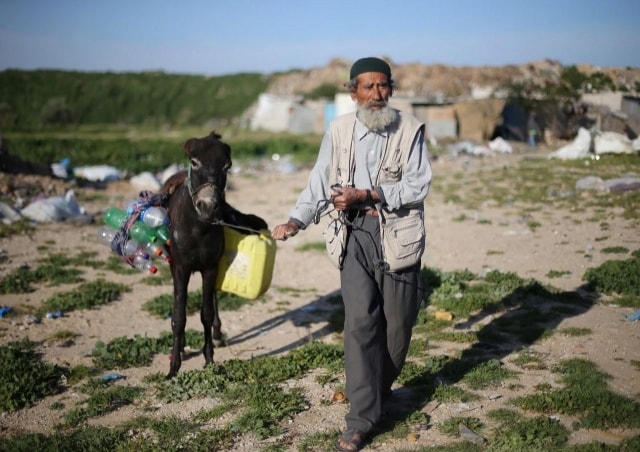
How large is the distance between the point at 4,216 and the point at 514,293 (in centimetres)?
959

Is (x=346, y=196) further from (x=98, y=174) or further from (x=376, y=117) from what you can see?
(x=98, y=174)

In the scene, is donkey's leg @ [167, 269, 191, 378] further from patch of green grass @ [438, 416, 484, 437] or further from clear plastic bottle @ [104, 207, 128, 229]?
patch of green grass @ [438, 416, 484, 437]

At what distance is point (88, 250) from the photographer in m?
10.0

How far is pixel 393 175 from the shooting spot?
12.3ft

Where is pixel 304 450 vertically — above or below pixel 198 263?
below

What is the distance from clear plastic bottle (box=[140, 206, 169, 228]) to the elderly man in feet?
6.48

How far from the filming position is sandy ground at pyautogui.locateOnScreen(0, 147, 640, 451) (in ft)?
14.2

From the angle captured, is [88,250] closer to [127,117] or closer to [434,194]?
[434,194]

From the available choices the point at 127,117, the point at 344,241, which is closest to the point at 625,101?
the point at 344,241

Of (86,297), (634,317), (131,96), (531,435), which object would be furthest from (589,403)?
(131,96)

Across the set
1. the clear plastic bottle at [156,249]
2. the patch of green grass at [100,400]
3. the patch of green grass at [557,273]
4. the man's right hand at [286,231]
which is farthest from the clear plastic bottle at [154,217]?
the patch of green grass at [557,273]

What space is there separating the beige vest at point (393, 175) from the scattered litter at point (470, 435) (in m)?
1.07

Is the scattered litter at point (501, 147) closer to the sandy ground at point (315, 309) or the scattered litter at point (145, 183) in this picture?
the sandy ground at point (315, 309)

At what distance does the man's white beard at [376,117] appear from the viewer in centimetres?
361
